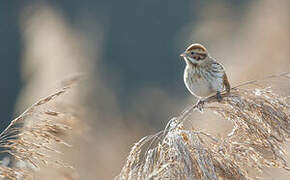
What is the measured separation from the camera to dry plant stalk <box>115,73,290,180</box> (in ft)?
5.75

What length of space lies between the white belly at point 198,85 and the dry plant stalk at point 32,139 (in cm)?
108

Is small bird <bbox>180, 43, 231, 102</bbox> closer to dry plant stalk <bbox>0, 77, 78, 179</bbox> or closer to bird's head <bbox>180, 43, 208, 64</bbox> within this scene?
bird's head <bbox>180, 43, 208, 64</bbox>

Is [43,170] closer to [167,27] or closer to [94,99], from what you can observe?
[94,99]

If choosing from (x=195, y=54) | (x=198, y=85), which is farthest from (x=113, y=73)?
(x=198, y=85)

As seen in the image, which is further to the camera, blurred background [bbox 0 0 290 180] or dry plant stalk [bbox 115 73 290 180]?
blurred background [bbox 0 0 290 180]

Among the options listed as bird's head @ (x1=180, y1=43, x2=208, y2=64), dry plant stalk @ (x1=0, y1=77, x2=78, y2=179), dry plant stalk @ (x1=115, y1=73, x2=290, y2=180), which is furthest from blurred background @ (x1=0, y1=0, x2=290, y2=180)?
bird's head @ (x1=180, y1=43, x2=208, y2=64)

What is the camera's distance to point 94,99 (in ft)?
12.9

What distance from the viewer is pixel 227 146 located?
1.92 meters

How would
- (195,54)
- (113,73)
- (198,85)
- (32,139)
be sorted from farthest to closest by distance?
1. (113,73)
2. (195,54)
3. (198,85)
4. (32,139)

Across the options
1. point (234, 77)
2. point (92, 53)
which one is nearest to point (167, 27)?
point (92, 53)

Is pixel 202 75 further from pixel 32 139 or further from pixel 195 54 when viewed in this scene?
pixel 32 139

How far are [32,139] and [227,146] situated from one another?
30.6 inches

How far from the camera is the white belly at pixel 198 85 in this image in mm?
2875

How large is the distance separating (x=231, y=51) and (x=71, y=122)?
6.68 ft
